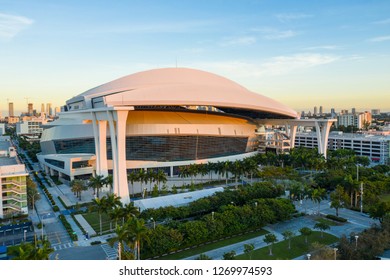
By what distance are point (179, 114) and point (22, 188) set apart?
1156 inches

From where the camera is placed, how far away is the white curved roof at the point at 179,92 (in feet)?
153

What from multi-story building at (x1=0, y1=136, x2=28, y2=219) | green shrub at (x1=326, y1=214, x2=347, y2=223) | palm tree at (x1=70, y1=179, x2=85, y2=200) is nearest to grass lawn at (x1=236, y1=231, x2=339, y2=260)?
green shrub at (x1=326, y1=214, x2=347, y2=223)

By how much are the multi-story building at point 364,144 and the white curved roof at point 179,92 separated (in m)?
26.3

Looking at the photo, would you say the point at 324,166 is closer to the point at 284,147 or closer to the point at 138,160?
the point at 284,147

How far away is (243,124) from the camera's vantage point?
6506 cm

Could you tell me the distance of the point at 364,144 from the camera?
79.1m

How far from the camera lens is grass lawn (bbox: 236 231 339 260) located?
24672 mm

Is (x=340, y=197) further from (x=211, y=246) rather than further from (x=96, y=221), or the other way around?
(x=96, y=221)

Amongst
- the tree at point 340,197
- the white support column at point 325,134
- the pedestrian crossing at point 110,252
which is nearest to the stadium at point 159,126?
the white support column at point 325,134

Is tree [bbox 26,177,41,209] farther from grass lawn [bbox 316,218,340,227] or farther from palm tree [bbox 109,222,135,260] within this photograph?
grass lawn [bbox 316,218,340,227]

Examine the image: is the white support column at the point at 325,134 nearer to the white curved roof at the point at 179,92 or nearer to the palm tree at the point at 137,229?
the white curved roof at the point at 179,92

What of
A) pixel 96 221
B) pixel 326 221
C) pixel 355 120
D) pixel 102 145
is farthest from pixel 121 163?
pixel 355 120

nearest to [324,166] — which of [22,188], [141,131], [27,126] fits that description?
[141,131]

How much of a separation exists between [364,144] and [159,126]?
53103 millimetres
